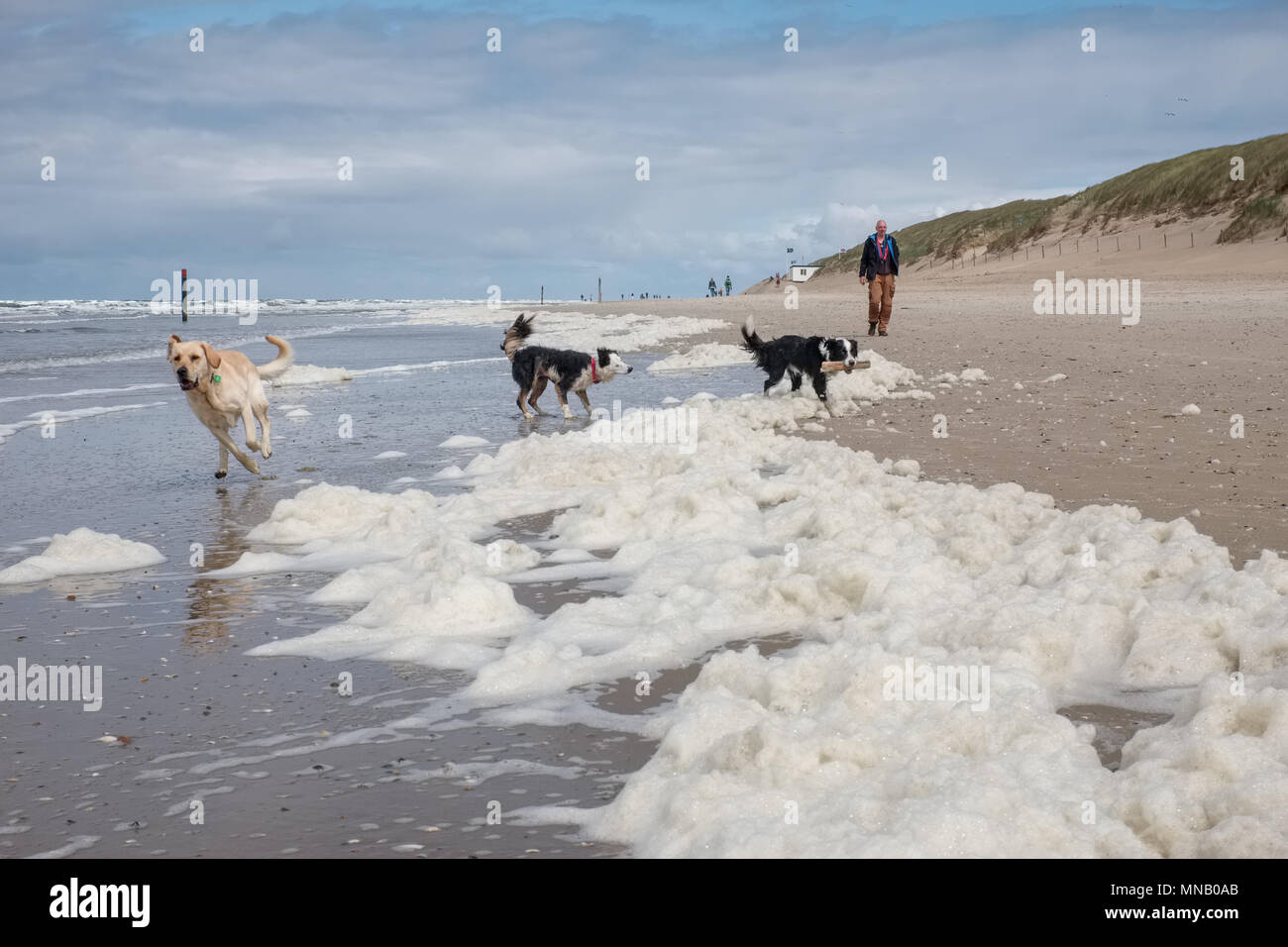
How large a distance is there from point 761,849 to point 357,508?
4796 mm

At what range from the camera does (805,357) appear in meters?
12.3

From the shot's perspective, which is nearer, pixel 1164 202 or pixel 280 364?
pixel 280 364

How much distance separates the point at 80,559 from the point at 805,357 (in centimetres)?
820

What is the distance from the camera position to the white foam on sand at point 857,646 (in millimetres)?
2729

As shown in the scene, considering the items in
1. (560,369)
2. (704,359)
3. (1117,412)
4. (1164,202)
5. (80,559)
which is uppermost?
(1164,202)

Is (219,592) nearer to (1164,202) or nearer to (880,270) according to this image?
(880,270)

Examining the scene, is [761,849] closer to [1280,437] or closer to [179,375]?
[1280,437]

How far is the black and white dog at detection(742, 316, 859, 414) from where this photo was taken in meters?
12.1

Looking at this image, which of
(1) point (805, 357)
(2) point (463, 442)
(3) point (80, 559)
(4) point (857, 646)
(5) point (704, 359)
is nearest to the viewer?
(4) point (857, 646)

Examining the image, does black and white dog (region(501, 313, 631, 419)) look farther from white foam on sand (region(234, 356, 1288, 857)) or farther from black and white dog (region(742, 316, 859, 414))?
white foam on sand (region(234, 356, 1288, 857))

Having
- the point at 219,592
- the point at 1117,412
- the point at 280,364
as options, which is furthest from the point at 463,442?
the point at 1117,412

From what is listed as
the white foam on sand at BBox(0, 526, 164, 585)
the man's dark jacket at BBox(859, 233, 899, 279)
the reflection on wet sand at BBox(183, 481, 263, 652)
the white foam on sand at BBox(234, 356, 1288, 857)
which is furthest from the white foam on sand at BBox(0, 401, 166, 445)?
the man's dark jacket at BBox(859, 233, 899, 279)

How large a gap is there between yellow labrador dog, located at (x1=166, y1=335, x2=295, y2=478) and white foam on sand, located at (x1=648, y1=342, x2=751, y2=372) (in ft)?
28.9
